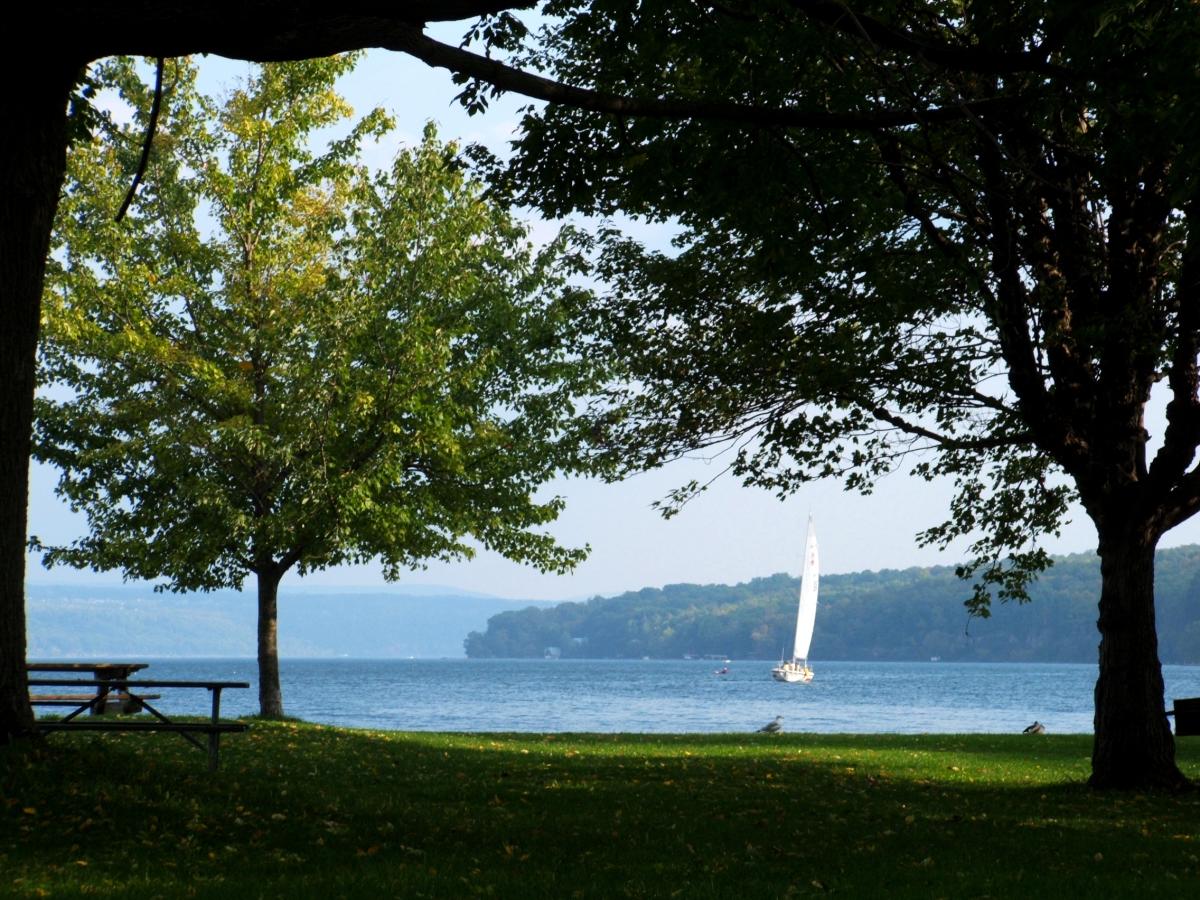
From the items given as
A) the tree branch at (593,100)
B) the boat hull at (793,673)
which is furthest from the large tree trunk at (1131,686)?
the boat hull at (793,673)

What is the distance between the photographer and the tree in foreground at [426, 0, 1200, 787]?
1096cm

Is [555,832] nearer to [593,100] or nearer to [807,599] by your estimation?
[593,100]

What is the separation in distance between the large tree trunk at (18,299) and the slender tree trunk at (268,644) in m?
16.1

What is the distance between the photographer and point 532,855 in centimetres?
946

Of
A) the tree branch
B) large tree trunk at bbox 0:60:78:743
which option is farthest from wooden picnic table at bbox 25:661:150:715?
the tree branch

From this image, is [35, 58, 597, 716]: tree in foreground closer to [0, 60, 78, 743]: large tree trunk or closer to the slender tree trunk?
the slender tree trunk

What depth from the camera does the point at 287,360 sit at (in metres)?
25.0

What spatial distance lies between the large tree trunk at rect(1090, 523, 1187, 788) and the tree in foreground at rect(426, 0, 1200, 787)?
28 millimetres

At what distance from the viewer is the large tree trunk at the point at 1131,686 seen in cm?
1512

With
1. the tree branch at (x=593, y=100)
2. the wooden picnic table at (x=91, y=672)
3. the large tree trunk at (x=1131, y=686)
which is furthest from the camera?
the wooden picnic table at (x=91, y=672)

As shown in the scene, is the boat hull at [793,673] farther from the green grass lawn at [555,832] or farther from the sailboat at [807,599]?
the green grass lawn at [555,832]

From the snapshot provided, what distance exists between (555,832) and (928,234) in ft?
27.7

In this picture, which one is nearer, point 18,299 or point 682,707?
point 18,299

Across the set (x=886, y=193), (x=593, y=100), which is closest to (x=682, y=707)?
(x=886, y=193)
